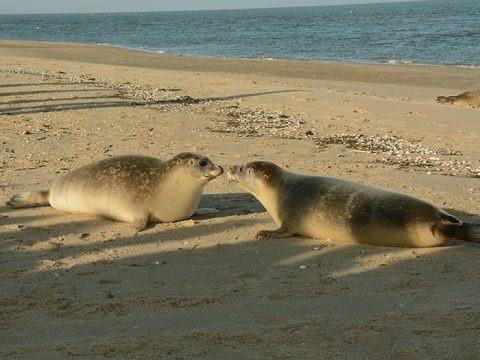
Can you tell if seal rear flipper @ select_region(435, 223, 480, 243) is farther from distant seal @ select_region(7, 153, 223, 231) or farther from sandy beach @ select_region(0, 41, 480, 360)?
distant seal @ select_region(7, 153, 223, 231)

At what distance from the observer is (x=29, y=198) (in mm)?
6918

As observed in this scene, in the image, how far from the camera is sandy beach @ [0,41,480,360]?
151 inches

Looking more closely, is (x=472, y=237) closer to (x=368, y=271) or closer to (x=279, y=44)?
(x=368, y=271)

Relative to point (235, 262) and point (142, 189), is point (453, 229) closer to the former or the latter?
point (235, 262)

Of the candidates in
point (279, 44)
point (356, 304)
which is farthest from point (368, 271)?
point (279, 44)

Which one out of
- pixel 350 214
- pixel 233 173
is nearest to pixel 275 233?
pixel 350 214

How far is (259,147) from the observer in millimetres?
9773

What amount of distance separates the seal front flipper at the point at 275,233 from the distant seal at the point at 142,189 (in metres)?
0.69

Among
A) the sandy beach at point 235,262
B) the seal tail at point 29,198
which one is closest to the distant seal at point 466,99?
the sandy beach at point 235,262

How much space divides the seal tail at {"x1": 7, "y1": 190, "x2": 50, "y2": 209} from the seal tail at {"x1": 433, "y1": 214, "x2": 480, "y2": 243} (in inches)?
134

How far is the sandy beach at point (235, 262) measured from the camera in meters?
3.84

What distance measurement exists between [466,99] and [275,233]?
35.6ft

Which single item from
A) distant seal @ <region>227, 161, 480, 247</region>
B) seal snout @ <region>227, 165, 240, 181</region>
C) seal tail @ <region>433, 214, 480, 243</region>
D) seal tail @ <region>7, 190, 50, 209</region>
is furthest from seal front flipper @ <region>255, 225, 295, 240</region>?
seal tail @ <region>7, 190, 50, 209</region>

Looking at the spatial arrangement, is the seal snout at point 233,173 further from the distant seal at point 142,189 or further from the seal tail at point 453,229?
the seal tail at point 453,229
